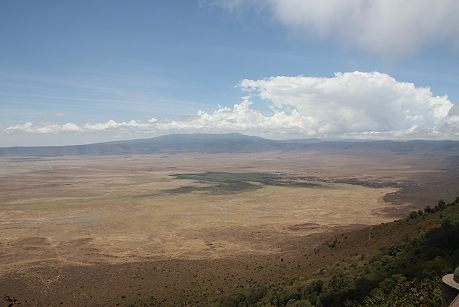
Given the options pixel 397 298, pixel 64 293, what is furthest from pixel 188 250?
pixel 397 298

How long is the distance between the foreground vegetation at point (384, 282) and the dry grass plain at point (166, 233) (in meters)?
6.44

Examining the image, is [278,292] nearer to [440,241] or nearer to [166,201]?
A: [440,241]

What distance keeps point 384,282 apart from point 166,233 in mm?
39550

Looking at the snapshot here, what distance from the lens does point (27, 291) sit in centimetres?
2925

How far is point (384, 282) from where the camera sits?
46.8 feet

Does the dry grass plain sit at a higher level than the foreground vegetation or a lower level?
lower

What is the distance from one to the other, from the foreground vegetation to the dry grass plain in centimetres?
644

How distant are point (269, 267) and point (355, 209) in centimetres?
3983

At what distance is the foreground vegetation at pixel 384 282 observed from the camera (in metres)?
12.1

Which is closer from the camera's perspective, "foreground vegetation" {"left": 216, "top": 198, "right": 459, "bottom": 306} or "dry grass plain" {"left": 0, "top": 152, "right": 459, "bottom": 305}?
"foreground vegetation" {"left": 216, "top": 198, "right": 459, "bottom": 306}

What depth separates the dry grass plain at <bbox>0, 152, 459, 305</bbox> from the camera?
3016 centimetres

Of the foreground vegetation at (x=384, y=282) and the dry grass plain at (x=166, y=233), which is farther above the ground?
the foreground vegetation at (x=384, y=282)

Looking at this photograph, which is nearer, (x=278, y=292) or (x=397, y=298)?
(x=397, y=298)

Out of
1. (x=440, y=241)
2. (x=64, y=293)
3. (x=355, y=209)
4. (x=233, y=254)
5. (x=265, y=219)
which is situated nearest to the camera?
(x=440, y=241)
